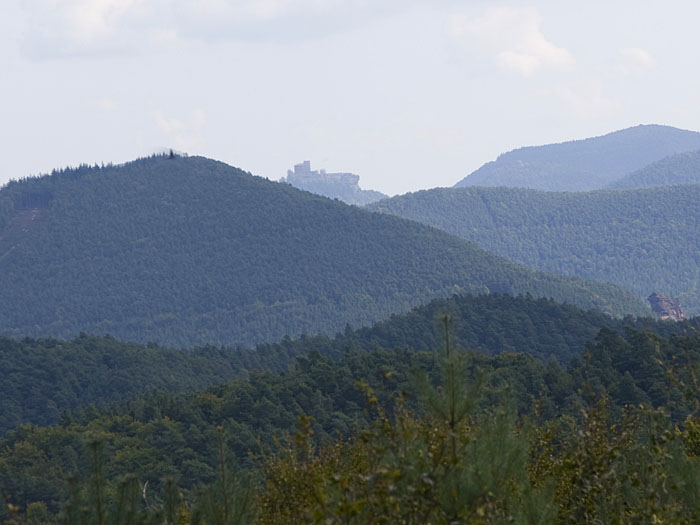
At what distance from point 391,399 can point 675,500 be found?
4.88 metres

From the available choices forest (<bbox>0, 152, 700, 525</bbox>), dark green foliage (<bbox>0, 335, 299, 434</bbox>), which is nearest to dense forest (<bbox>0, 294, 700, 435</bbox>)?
dark green foliage (<bbox>0, 335, 299, 434</bbox>)

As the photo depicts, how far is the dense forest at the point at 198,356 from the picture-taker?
11838 cm

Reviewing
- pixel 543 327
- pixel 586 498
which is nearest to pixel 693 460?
pixel 586 498

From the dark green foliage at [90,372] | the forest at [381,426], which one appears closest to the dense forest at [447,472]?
the forest at [381,426]

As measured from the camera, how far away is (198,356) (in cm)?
14012

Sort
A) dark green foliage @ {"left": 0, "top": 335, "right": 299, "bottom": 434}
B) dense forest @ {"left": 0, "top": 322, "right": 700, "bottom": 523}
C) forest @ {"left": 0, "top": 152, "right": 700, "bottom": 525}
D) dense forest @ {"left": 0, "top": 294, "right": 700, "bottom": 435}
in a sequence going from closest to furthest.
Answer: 1. dense forest @ {"left": 0, "top": 322, "right": 700, "bottom": 523}
2. forest @ {"left": 0, "top": 152, "right": 700, "bottom": 525}
3. dense forest @ {"left": 0, "top": 294, "right": 700, "bottom": 435}
4. dark green foliage @ {"left": 0, "top": 335, "right": 299, "bottom": 434}

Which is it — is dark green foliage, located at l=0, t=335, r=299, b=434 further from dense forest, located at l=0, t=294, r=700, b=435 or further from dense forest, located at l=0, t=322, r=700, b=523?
dense forest, located at l=0, t=322, r=700, b=523

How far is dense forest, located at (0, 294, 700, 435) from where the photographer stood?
388 feet

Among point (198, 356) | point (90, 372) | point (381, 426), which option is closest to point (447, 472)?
point (381, 426)

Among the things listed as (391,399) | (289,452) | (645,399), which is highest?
(391,399)

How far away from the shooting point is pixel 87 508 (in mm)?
10328

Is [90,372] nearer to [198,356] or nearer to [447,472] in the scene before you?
[198,356]

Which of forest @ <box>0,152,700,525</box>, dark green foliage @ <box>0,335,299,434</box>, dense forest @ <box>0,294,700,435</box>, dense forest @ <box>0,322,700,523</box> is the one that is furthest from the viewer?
dark green foliage @ <box>0,335,299,434</box>

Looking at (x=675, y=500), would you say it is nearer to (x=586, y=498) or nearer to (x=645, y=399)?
(x=586, y=498)
